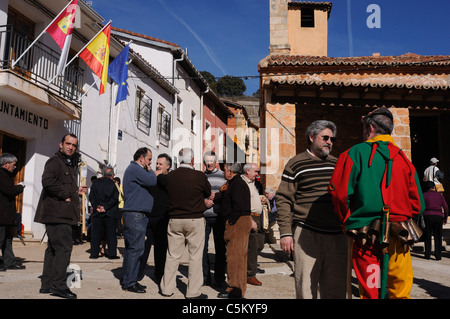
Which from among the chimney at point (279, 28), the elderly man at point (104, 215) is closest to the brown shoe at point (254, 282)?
the elderly man at point (104, 215)

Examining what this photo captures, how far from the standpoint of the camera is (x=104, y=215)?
335 inches

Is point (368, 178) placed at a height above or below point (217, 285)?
above

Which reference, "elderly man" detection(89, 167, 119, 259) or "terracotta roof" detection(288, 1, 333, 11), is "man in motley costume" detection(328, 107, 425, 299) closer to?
"elderly man" detection(89, 167, 119, 259)

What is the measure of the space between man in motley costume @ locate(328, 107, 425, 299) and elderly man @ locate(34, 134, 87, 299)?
314 cm

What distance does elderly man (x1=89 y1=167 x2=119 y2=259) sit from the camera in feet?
27.2

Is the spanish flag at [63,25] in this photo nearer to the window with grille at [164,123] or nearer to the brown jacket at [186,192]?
the brown jacket at [186,192]

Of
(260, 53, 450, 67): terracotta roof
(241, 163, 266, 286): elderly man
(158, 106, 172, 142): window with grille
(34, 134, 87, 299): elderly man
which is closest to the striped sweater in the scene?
(241, 163, 266, 286): elderly man

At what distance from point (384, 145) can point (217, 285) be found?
3.54 meters

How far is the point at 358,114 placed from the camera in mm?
14945

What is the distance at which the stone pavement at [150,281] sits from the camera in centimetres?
500

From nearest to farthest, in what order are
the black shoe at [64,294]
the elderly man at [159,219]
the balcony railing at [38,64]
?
the black shoe at [64,294], the elderly man at [159,219], the balcony railing at [38,64]

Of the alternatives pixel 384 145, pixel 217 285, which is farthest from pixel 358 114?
pixel 384 145

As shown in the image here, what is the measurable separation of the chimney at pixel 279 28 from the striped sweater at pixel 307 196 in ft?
41.3
